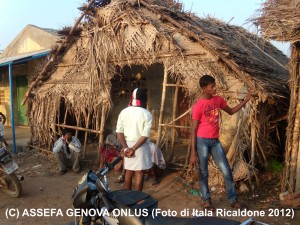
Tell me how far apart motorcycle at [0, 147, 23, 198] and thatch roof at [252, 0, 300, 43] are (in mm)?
4470

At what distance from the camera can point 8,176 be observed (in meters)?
5.27

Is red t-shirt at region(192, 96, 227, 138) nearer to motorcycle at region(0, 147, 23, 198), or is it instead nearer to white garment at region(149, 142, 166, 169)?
white garment at region(149, 142, 166, 169)

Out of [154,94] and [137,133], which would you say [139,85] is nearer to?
[154,94]

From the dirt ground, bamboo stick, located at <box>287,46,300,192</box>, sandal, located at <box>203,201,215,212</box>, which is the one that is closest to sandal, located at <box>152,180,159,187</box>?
the dirt ground

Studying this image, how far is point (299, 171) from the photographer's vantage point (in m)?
4.75

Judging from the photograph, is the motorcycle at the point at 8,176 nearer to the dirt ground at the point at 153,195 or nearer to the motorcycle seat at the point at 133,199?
the dirt ground at the point at 153,195

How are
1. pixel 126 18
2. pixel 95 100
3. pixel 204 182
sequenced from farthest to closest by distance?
pixel 95 100
pixel 126 18
pixel 204 182

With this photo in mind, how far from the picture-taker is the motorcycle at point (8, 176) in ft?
16.6

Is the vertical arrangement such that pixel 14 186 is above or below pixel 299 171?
below

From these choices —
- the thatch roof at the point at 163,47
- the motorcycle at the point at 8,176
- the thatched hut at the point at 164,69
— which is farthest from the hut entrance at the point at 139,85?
the motorcycle at the point at 8,176

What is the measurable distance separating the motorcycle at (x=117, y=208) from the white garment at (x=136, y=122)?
158 centimetres

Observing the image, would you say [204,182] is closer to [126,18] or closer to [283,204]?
[283,204]

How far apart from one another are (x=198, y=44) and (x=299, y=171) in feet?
9.50

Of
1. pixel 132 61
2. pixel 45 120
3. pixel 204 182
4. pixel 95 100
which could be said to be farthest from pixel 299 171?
pixel 45 120
